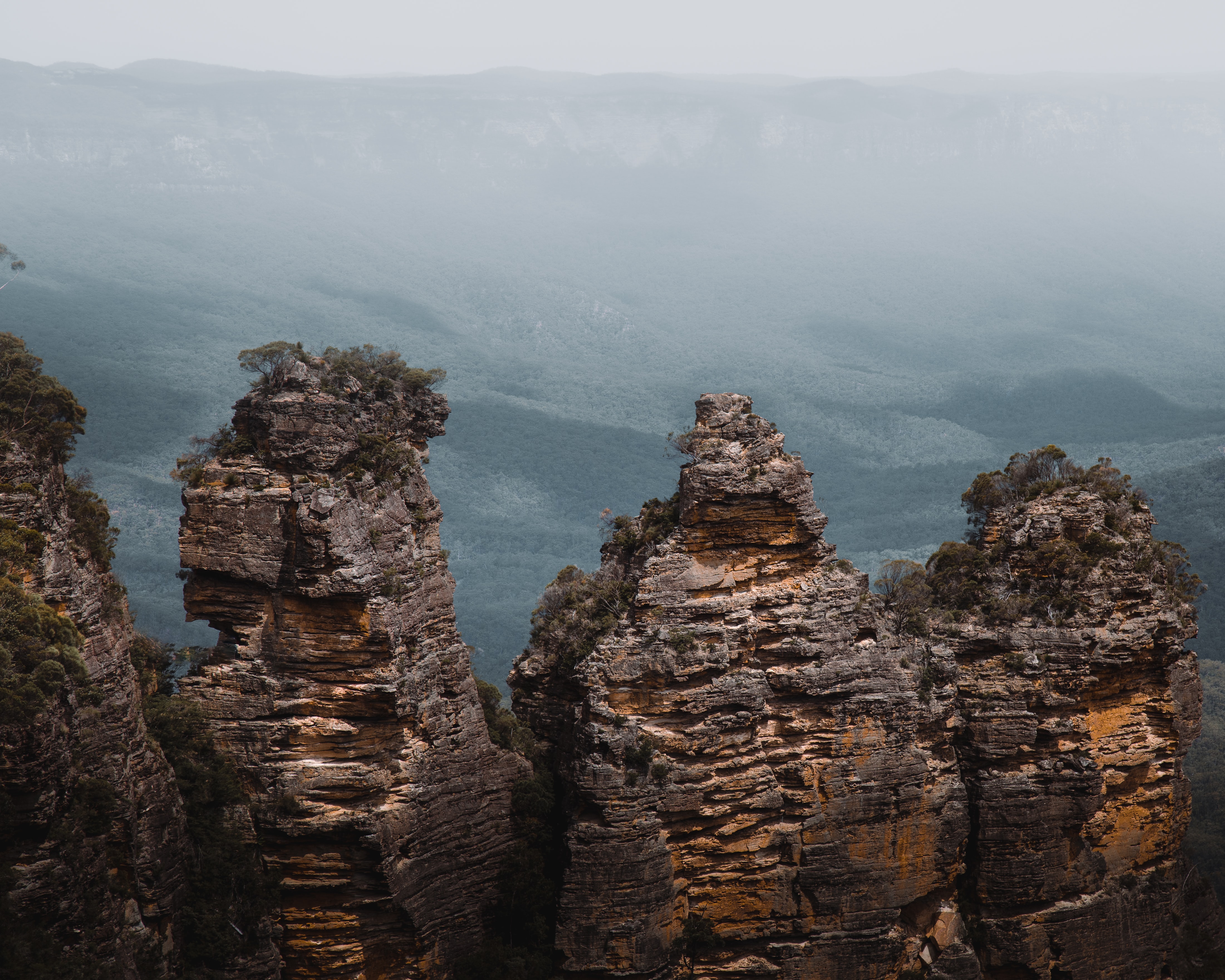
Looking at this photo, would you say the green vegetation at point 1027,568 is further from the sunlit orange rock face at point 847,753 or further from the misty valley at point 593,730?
the sunlit orange rock face at point 847,753

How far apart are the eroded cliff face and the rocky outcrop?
328 cm

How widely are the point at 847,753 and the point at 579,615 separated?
38.7ft

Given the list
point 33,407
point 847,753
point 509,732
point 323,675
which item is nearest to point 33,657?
point 33,407

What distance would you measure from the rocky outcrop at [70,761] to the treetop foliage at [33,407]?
0.19ft

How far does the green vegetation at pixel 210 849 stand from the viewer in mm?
38812

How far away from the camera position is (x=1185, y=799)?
5103cm

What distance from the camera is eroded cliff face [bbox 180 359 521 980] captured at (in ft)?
136

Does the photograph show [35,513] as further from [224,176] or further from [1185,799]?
[224,176]

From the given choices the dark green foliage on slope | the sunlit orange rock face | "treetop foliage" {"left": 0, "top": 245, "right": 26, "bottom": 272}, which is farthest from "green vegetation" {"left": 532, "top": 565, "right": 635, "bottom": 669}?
the dark green foliage on slope

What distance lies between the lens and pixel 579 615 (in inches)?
1898

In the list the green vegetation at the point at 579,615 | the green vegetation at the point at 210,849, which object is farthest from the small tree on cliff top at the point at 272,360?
the green vegetation at the point at 579,615

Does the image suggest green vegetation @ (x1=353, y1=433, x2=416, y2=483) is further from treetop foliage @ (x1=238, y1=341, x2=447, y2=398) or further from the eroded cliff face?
treetop foliage @ (x1=238, y1=341, x2=447, y2=398)

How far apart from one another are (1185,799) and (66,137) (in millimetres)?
140742

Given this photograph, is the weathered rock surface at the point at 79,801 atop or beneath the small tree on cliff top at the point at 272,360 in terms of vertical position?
beneath
